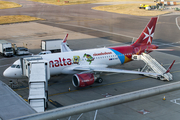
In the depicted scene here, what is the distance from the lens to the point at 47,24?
85125mm

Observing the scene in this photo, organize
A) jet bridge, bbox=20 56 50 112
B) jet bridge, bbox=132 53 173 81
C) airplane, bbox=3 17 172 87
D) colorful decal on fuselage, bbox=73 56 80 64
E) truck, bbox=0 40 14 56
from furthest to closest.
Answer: truck, bbox=0 40 14 56
jet bridge, bbox=132 53 173 81
colorful decal on fuselage, bbox=73 56 80 64
airplane, bbox=3 17 172 87
jet bridge, bbox=20 56 50 112

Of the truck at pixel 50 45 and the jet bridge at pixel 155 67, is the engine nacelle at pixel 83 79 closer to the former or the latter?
the jet bridge at pixel 155 67

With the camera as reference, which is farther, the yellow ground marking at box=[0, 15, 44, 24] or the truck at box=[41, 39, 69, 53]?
the yellow ground marking at box=[0, 15, 44, 24]

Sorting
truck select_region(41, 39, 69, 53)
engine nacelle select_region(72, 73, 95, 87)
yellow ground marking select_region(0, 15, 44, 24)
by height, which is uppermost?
yellow ground marking select_region(0, 15, 44, 24)

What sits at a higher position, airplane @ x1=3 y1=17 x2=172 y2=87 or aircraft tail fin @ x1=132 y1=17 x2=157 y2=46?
aircraft tail fin @ x1=132 y1=17 x2=157 y2=46

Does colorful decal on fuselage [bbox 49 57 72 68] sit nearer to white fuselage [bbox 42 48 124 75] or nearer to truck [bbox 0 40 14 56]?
white fuselage [bbox 42 48 124 75]

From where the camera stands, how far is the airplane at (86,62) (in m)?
31.8

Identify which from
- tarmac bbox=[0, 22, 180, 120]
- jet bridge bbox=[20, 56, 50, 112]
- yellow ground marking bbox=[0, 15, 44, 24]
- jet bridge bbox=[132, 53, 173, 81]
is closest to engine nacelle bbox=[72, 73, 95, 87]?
tarmac bbox=[0, 22, 180, 120]

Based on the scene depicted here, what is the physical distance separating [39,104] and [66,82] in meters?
19.8

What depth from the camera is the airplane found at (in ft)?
104

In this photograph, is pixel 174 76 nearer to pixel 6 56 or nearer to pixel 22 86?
pixel 22 86

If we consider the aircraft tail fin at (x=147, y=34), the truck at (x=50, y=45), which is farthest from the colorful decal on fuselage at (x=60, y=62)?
the truck at (x=50, y=45)

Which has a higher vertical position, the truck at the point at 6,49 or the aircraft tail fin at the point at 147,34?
the aircraft tail fin at the point at 147,34

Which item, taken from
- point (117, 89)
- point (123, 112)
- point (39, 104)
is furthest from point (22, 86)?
point (39, 104)
